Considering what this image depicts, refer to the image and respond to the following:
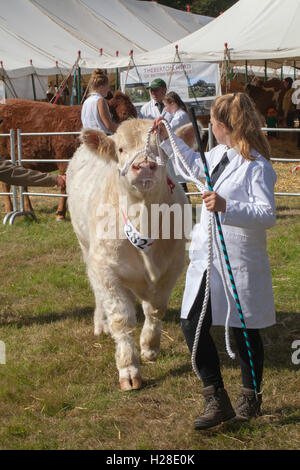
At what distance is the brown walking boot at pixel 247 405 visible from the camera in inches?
123

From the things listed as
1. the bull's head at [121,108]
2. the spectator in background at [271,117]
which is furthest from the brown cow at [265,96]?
the bull's head at [121,108]

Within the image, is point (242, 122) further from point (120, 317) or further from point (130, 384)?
point (130, 384)

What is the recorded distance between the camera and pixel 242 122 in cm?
288

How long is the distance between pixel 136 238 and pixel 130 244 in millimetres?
189

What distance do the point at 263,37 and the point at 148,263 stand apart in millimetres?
10165

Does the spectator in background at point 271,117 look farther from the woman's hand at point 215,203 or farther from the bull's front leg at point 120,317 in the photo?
the woman's hand at point 215,203

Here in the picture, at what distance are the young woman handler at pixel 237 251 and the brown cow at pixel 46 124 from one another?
644 cm

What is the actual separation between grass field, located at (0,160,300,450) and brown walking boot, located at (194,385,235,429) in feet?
0.27

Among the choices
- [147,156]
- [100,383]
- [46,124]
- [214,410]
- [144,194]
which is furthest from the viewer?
[46,124]

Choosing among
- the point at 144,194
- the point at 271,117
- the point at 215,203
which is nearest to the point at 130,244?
the point at 144,194

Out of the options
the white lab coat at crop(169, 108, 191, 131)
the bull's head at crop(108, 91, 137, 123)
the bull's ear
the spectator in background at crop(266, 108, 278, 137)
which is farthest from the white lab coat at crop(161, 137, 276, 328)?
the spectator in background at crop(266, 108, 278, 137)
